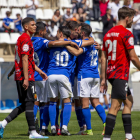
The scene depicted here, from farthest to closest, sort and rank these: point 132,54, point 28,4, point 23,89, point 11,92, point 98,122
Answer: point 28,4, point 11,92, point 98,122, point 23,89, point 132,54

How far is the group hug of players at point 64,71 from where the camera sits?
5.37m

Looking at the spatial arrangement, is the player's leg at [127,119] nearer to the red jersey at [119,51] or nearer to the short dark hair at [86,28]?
the red jersey at [119,51]

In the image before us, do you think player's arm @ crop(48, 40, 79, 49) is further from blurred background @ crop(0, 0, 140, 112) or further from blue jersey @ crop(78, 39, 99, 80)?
blurred background @ crop(0, 0, 140, 112)

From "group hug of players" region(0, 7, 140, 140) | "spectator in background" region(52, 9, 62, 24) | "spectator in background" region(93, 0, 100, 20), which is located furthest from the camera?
"spectator in background" region(93, 0, 100, 20)

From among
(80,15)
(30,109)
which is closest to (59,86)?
(30,109)

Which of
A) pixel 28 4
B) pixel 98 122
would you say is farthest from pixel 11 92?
pixel 28 4

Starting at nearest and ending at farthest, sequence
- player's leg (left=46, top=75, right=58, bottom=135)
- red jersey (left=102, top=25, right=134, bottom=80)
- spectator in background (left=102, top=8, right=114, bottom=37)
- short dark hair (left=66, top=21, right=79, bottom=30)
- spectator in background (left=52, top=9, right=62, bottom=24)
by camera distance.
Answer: red jersey (left=102, top=25, right=134, bottom=80)
player's leg (left=46, top=75, right=58, bottom=135)
short dark hair (left=66, top=21, right=79, bottom=30)
spectator in background (left=102, top=8, right=114, bottom=37)
spectator in background (left=52, top=9, right=62, bottom=24)

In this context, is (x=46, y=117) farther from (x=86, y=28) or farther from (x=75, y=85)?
(x=86, y=28)

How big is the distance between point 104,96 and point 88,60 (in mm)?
6509

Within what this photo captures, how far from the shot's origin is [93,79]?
711 centimetres

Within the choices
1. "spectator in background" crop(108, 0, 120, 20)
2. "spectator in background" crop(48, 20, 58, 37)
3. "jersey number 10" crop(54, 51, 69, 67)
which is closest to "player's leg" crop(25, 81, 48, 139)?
"jersey number 10" crop(54, 51, 69, 67)

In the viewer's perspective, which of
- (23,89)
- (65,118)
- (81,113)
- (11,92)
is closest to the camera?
(23,89)

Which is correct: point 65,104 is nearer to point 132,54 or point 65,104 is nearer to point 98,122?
point 132,54

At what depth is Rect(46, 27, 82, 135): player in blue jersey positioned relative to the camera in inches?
269
